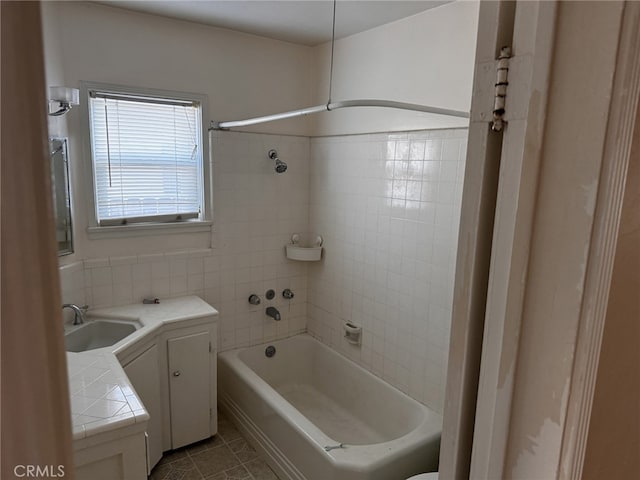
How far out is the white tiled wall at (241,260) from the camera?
9.40 ft

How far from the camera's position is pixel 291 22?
2.80 metres

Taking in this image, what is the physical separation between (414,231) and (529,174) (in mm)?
2082

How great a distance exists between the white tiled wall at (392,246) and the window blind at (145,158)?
3.22 feet

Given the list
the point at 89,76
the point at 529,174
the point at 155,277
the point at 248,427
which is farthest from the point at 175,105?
the point at 529,174

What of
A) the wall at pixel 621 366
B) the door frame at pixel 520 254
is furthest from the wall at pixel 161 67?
the wall at pixel 621 366

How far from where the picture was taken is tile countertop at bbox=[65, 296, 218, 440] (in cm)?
154

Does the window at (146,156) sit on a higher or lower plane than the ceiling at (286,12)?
lower

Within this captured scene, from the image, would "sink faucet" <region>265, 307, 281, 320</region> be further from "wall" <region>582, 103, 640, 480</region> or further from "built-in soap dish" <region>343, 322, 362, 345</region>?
"wall" <region>582, 103, 640, 480</region>

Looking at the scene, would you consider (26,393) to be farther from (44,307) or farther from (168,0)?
(168,0)

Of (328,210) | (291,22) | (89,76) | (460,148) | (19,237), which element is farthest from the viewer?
(328,210)

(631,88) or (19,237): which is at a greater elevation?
(631,88)

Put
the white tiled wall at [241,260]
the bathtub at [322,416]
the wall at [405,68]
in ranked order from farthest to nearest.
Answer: the white tiled wall at [241,260] < the wall at [405,68] < the bathtub at [322,416]

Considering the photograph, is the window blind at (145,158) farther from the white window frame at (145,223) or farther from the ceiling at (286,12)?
the ceiling at (286,12)

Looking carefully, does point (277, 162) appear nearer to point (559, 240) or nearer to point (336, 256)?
point (336, 256)
